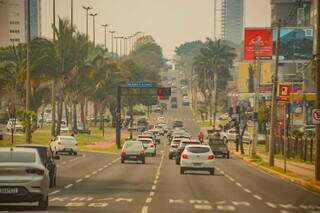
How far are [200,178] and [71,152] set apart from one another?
32.9 metres

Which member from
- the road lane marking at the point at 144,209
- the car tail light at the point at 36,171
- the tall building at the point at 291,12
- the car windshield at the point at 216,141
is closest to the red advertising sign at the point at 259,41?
the car windshield at the point at 216,141

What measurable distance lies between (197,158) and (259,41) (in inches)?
1913

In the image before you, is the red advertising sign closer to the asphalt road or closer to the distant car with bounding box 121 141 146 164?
the distant car with bounding box 121 141 146 164

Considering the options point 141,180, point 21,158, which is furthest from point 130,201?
point 141,180

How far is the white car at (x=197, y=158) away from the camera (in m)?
51.3

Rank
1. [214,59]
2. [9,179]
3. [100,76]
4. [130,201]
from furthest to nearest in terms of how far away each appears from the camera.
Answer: [214,59] → [100,76] → [130,201] → [9,179]

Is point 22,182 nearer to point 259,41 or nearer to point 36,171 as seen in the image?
point 36,171

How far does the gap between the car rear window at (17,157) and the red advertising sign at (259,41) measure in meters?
73.2

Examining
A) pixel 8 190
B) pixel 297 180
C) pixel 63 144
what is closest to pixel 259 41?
pixel 63 144

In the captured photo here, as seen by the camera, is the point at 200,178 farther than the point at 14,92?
No

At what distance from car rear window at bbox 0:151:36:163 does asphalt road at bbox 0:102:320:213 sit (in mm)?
1232

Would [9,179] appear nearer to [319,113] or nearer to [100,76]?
[319,113]

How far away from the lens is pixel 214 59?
19950cm

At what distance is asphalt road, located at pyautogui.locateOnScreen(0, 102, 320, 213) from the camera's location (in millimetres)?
27713
